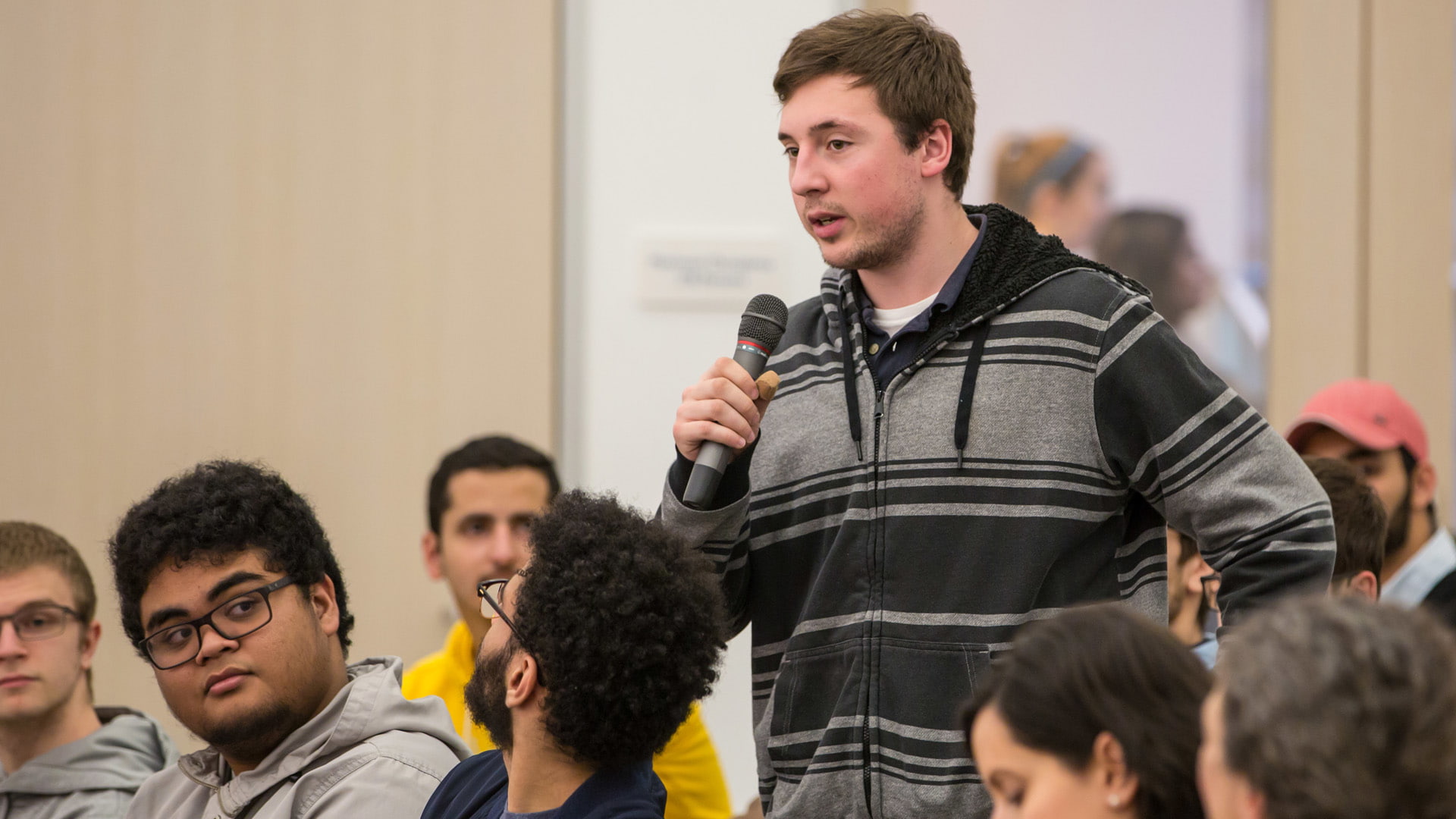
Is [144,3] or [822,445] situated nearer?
[822,445]

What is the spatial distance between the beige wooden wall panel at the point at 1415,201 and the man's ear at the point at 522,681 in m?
2.96

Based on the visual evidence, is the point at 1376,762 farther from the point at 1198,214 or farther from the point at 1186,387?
the point at 1198,214

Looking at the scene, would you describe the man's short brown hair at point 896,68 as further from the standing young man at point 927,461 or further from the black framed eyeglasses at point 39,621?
the black framed eyeglasses at point 39,621

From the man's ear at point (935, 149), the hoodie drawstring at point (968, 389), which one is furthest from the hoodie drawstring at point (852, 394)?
the man's ear at point (935, 149)

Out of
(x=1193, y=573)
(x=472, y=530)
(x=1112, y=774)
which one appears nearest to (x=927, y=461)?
(x=1112, y=774)

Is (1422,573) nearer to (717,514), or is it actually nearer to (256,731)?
(717,514)

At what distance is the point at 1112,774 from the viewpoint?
0.96 m

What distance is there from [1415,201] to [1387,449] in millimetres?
1150

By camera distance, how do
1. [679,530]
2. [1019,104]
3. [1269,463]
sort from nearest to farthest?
[1269,463]
[679,530]
[1019,104]

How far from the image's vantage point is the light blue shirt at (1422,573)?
2631 mm

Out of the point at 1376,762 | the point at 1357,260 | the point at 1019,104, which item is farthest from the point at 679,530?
the point at 1357,260

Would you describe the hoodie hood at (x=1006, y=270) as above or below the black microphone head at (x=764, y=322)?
above

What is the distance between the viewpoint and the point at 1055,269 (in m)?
1.61

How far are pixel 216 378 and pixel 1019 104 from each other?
2.20m
